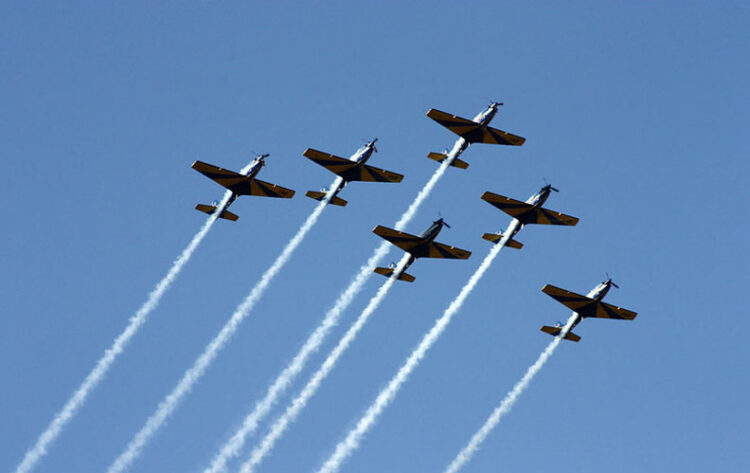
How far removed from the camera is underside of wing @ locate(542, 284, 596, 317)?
112m

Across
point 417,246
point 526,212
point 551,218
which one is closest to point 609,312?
point 551,218

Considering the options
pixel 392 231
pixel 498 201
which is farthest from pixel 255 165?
pixel 498 201

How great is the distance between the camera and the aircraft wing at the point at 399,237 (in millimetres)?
108438

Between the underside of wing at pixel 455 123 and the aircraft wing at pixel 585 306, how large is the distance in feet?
55.0

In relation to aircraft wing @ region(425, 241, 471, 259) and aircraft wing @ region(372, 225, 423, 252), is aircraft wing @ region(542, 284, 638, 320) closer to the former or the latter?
aircraft wing @ region(425, 241, 471, 259)

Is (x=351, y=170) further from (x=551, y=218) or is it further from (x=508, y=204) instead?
(x=551, y=218)

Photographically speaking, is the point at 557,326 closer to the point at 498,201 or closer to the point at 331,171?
the point at 498,201

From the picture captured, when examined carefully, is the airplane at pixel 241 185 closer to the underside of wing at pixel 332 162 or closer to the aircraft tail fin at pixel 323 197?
the aircraft tail fin at pixel 323 197

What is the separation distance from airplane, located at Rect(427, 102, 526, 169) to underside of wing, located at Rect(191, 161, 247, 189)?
18.3 meters

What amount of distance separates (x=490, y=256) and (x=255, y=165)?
921 inches

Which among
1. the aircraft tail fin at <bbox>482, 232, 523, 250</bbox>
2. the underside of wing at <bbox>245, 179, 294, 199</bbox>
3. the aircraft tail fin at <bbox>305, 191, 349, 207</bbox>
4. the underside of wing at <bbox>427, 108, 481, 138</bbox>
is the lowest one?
the underside of wing at <bbox>245, 179, 294, 199</bbox>

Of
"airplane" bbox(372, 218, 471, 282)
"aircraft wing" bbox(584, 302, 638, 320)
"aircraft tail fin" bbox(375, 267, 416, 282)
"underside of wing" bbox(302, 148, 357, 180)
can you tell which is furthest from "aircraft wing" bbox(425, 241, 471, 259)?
"aircraft wing" bbox(584, 302, 638, 320)

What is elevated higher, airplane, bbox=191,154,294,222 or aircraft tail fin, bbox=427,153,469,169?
aircraft tail fin, bbox=427,153,469,169

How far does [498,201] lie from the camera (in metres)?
112
